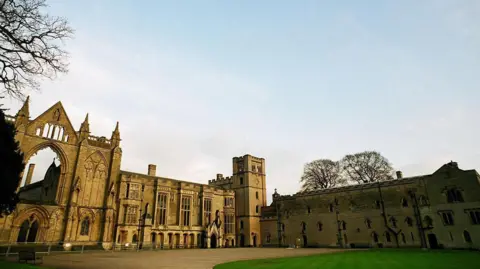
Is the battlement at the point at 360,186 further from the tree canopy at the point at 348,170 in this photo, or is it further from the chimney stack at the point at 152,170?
the chimney stack at the point at 152,170

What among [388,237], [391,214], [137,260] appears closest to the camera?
[137,260]

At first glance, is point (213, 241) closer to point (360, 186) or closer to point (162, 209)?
point (162, 209)

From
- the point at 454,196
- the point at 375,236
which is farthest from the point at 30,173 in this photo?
the point at 454,196

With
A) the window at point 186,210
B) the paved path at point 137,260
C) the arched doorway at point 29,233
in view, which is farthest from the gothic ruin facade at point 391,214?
the arched doorway at point 29,233

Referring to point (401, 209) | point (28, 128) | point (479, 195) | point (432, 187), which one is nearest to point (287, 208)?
point (401, 209)

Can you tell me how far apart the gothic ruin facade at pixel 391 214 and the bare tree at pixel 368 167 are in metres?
3.60

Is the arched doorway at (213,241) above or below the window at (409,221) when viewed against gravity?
below

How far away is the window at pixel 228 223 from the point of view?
51.8 meters

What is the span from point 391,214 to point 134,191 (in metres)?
35.9

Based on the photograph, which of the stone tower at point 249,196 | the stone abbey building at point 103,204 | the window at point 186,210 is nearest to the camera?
the stone abbey building at point 103,204

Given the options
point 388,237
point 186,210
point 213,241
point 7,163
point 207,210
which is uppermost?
point 7,163

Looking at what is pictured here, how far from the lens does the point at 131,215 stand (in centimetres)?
3825

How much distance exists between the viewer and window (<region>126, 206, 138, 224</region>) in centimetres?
3781

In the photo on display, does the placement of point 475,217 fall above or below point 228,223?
below
